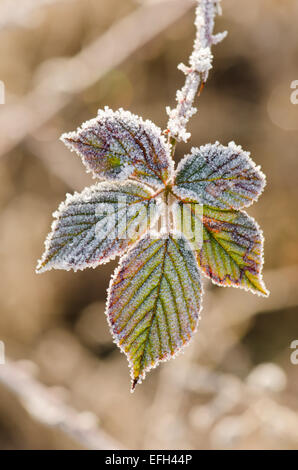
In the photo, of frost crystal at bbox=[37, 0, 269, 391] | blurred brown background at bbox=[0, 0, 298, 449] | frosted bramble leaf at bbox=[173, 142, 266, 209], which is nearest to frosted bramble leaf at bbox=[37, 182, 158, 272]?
frost crystal at bbox=[37, 0, 269, 391]

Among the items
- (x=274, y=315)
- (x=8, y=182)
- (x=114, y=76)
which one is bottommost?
(x=274, y=315)

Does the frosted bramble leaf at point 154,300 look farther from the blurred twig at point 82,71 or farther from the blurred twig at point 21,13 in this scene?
the blurred twig at point 82,71

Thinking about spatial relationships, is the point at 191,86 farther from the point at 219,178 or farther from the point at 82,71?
the point at 82,71

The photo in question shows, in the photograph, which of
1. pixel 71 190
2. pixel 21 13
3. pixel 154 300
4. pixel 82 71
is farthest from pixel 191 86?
pixel 71 190

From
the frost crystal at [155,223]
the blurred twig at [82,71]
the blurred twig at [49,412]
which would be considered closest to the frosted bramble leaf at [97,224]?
the frost crystal at [155,223]

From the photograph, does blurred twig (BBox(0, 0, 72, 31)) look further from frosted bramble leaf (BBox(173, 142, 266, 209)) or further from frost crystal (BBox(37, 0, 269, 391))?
frosted bramble leaf (BBox(173, 142, 266, 209))
